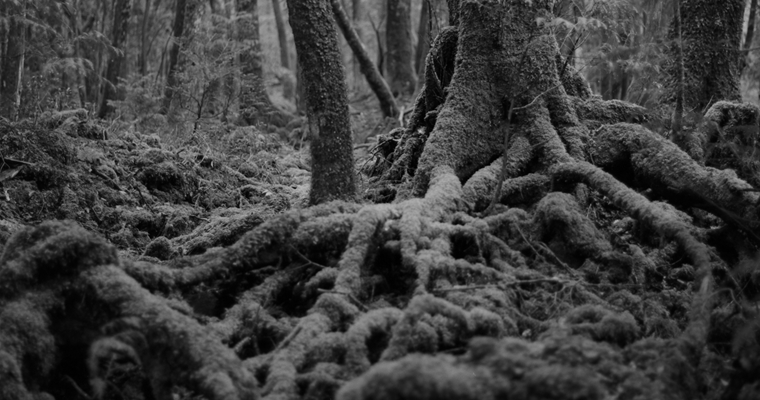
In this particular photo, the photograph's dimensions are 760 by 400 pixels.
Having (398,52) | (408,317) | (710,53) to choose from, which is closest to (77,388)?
(408,317)

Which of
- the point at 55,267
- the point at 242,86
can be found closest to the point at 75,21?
the point at 242,86

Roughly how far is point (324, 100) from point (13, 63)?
7.26 metres

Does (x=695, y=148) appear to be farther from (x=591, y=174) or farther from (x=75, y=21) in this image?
(x=75, y=21)

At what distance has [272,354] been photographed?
11.8ft

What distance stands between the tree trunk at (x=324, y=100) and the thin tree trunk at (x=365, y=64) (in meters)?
6.70

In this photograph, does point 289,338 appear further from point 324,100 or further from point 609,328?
point 324,100

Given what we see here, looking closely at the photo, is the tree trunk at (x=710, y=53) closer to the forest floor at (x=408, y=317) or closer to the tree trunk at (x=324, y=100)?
the forest floor at (x=408, y=317)

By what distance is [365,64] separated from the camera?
13.7 metres

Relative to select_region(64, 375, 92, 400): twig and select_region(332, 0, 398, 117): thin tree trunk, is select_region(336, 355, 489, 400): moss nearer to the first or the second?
select_region(64, 375, 92, 400): twig

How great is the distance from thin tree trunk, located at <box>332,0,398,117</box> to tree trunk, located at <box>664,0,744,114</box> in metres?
6.29

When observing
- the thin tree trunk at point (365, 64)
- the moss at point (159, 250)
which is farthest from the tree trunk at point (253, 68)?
the moss at point (159, 250)

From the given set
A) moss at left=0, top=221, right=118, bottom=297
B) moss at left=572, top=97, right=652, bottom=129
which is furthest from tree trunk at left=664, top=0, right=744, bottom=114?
moss at left=0, top=221, right=118, bottom=297

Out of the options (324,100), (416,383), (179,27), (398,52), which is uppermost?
(179,27)

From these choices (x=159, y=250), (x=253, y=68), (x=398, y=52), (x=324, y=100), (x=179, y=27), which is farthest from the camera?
(x=398, y=52)
